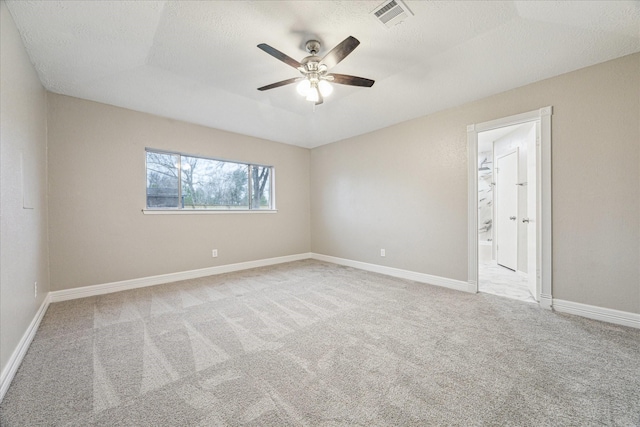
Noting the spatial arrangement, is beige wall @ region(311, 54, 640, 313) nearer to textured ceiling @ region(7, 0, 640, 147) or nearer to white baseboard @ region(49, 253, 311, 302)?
textured ceiling @ region(7, 0, 640, 147)

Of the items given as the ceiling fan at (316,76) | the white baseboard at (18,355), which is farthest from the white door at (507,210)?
the white baseboard at (18,355)

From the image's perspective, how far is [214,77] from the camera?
2.92 m

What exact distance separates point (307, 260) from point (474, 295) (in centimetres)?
311

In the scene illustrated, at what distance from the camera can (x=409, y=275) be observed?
3.91 m

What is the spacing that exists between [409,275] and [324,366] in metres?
2.56

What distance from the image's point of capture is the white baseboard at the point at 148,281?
120 inches

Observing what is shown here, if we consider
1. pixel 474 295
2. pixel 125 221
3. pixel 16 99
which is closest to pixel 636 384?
pixel 474 295

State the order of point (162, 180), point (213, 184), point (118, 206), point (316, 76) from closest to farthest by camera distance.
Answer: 1. point (316, 76)
2. point (118, 206)
3. point (162, 180)
4. point (213, 184)

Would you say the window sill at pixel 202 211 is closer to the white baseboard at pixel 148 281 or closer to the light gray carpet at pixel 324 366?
the white baseboard at pixel 148 281

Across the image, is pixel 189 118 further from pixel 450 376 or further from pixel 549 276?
pixel 549 276

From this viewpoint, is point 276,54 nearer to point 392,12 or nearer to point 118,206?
point 392,12

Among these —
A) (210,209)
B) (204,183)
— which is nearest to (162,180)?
(204,183)

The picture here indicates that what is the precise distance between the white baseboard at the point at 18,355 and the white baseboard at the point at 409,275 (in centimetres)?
400

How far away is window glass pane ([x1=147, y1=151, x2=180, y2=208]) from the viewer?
12.3 ft
